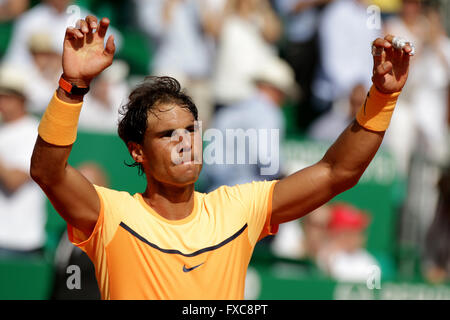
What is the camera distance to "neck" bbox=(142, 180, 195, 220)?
3.20 m

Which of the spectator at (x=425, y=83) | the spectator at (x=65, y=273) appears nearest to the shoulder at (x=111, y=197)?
the spectator at (x=65, y=273)

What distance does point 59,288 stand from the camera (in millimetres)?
6090

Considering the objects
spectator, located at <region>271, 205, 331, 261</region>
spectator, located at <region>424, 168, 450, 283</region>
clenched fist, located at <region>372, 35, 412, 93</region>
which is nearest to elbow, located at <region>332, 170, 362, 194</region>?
clenched fist, located at <region>372, 35, 412, 93</region>

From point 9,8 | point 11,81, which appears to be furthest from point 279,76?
point 9,8

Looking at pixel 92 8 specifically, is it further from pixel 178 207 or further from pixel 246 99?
pixel 178 207

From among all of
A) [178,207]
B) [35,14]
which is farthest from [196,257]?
[35,14]

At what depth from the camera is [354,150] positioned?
317 centimetres

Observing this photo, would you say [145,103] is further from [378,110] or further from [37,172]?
[378,110]

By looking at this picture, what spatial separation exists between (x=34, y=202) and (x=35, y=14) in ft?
7.57

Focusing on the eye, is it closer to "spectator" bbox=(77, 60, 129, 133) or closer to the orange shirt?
the orange shirt

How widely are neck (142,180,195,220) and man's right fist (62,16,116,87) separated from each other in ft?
1.93

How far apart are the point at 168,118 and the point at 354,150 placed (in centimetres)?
81

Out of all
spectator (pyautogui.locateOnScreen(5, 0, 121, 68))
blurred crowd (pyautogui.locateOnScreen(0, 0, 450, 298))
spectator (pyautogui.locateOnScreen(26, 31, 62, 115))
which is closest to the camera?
blurred crowd (pyautogui.locateOnScreen(0, 0, 450, 298))
